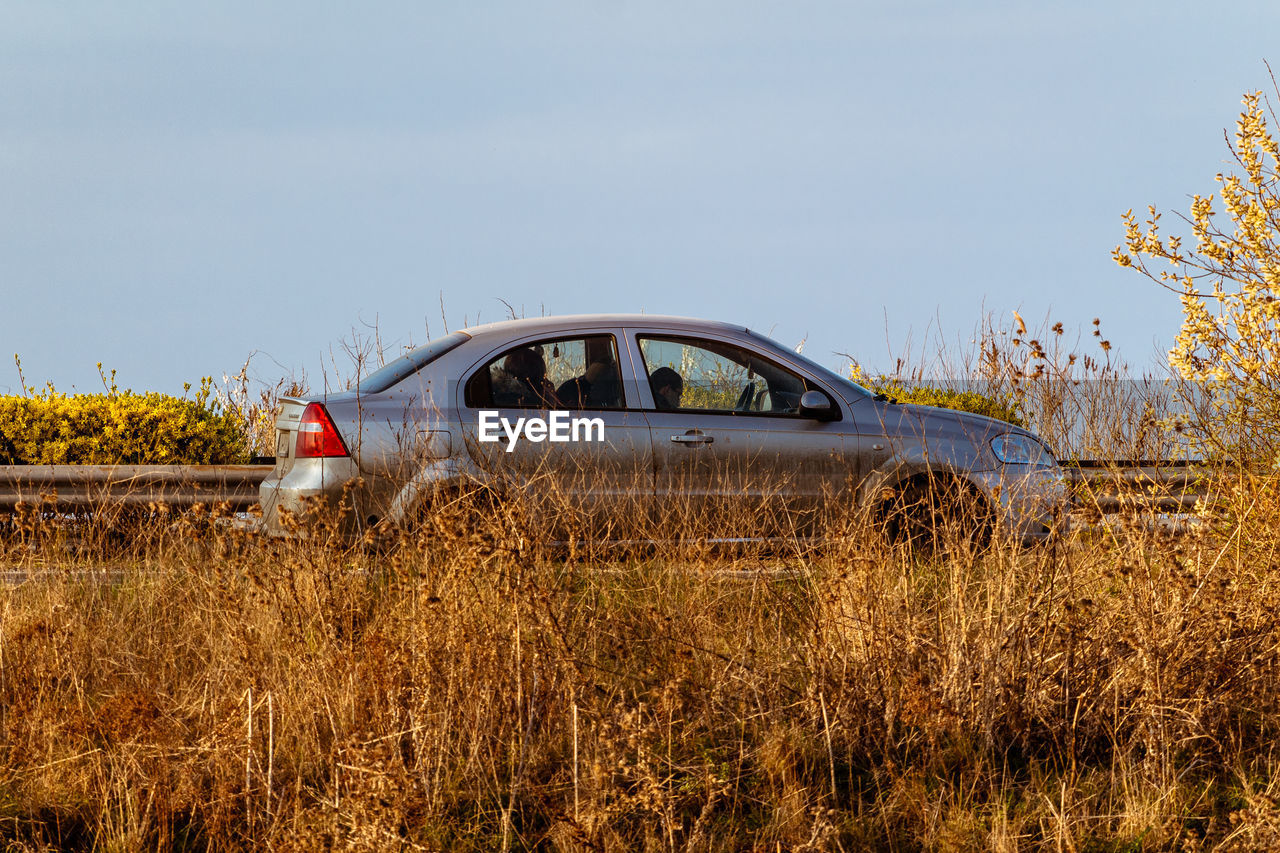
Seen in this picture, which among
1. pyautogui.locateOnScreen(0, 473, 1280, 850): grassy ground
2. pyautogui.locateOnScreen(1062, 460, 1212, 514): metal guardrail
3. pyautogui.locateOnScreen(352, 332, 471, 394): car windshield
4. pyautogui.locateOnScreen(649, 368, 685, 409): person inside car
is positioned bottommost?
pyautogui.locateOnScreen(0, 473, 1280, 850): grassy ground

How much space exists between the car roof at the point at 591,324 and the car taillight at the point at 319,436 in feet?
3.45

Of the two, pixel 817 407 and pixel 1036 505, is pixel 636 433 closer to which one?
pixel 817 407

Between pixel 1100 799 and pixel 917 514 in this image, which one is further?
pixel 917 514

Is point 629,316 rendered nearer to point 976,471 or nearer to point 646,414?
point 646,414

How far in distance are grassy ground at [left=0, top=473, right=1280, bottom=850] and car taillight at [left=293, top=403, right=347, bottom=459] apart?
168 cm

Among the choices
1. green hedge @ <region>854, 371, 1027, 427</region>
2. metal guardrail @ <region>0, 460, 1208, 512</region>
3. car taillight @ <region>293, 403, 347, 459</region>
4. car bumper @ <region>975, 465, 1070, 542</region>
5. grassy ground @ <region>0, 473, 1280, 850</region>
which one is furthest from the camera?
green hedge @ <region>854, 371, 1027, 427</region>

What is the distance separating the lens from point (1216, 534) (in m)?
5.87

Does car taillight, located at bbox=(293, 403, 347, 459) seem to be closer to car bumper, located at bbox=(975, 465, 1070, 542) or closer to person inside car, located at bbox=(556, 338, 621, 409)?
person inside car, located at bbox=(556, 338, 621, 409)

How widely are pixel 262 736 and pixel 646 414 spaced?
11.8ft

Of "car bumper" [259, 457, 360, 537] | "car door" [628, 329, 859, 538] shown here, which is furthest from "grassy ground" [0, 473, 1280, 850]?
"car door" [628, 329, 859, 538]

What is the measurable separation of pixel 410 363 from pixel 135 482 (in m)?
2.60

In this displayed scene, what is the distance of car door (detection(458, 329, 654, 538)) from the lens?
6840mm

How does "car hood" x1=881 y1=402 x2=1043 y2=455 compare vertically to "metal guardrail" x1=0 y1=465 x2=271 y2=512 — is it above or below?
above

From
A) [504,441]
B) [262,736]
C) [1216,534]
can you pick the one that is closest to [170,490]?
[504,441]
